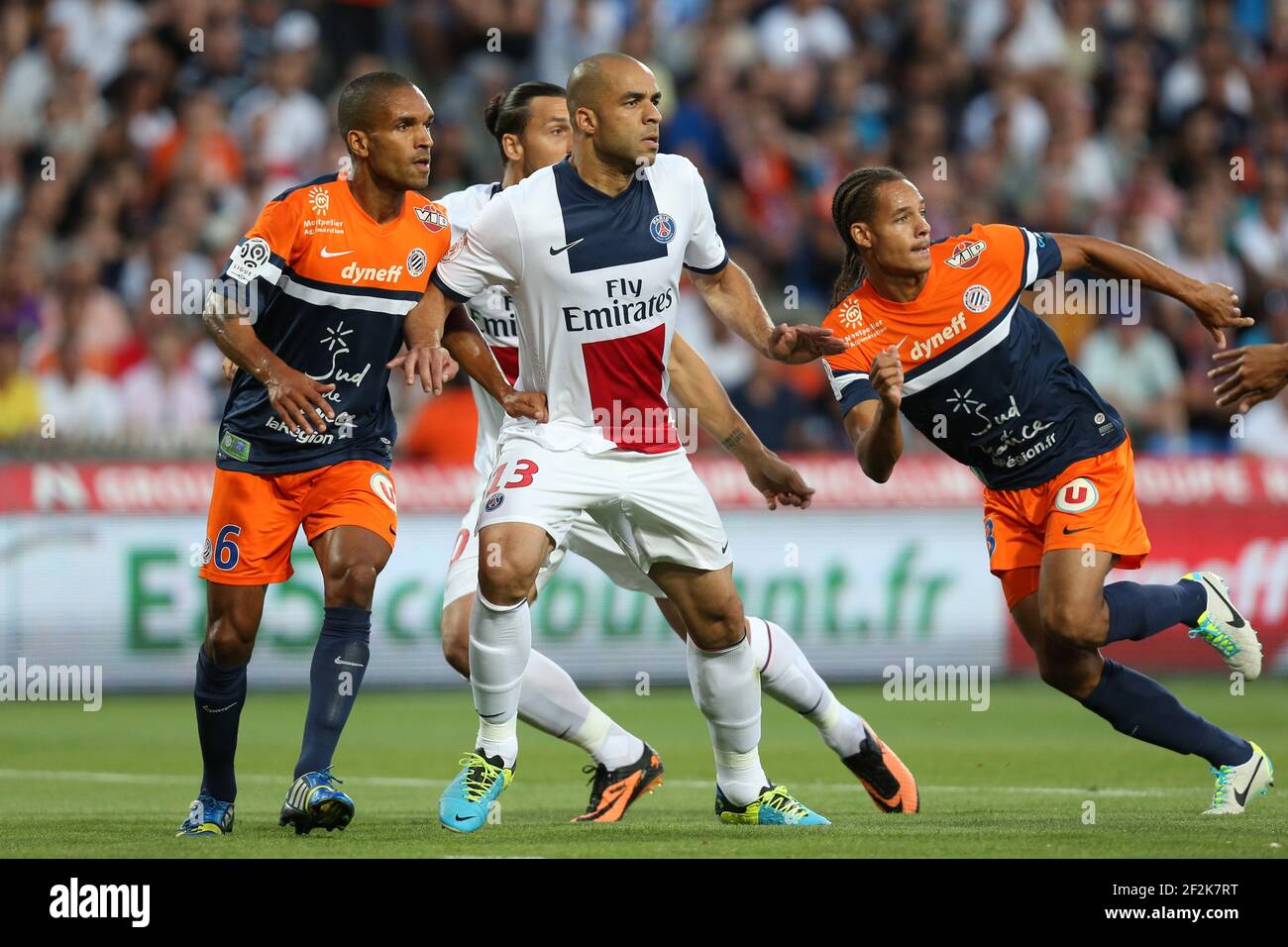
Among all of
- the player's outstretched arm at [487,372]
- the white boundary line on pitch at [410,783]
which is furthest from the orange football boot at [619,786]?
the player's outstretched arm at [487,372]

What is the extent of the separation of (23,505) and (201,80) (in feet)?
17.5

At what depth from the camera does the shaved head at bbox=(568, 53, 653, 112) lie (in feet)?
A: 21.7

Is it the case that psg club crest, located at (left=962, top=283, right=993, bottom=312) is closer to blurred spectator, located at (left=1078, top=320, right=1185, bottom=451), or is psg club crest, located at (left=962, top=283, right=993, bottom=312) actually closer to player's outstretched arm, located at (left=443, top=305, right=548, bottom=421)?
player's outstretched arm, located at (left=443, top=305, right=548, bottom=421)

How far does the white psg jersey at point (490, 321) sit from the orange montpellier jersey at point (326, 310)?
22.8 inches

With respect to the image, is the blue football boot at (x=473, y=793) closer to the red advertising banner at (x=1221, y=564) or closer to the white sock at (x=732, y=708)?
the white sock at (x=732, y=708)

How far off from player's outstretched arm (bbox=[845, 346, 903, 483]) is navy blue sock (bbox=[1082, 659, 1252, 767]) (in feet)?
3.93

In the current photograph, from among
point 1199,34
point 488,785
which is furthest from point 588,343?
point 1199,34

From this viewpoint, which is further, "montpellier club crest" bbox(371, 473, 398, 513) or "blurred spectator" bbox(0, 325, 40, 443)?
"blurred spectator" bbox(0, 325, 40, 443)

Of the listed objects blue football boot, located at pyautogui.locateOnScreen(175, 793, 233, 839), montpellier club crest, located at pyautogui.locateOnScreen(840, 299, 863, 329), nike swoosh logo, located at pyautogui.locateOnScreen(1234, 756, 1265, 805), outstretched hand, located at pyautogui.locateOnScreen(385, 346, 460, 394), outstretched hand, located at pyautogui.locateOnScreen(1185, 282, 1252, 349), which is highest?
outstretched hand, located at pyautogui.locateOnScreen(1185, 282, 1252, 349)

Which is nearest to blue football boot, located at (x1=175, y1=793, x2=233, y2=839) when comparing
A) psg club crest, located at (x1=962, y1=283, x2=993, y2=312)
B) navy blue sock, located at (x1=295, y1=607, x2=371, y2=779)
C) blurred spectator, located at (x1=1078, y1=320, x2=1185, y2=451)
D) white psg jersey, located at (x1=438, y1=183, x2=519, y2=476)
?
navy blue sock, located at (x1=295, y1=607, x2=371, y2=779)

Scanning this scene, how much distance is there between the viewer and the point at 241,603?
7.01 m

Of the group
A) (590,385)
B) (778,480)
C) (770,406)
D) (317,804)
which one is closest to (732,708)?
(778,480)

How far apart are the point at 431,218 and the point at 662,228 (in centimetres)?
108

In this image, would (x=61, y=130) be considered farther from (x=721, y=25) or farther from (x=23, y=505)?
(x=721, y=25)
